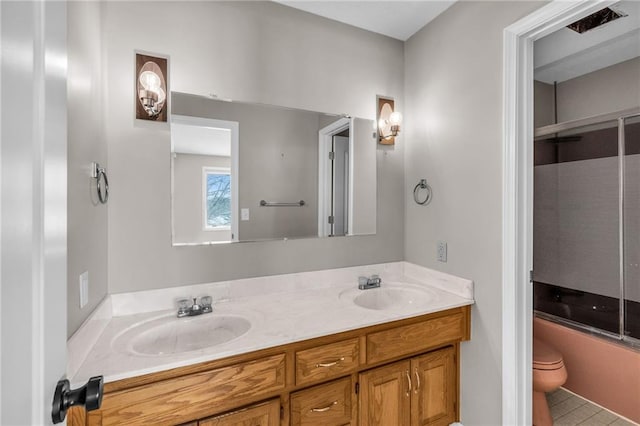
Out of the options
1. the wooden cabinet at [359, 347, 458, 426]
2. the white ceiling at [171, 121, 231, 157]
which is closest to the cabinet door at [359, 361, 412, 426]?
the wooden cabinet at [359, 347, 458, 426]

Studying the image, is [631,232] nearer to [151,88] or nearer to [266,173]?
[266,173]

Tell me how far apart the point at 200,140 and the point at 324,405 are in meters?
1.39

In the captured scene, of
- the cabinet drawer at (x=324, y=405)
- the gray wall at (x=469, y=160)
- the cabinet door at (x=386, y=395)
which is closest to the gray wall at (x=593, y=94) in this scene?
the gray wall at (x=469, y=160)

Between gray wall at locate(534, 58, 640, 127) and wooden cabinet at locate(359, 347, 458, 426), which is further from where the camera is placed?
gray wall at locate(534, 58, 640, 127)

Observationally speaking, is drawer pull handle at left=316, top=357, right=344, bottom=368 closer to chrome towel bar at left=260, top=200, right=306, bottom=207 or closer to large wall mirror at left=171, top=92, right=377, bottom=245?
large wall mirror at left=171, top=92, right=377, bottom=245

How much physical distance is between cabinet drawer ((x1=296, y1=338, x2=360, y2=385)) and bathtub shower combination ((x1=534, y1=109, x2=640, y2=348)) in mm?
1997

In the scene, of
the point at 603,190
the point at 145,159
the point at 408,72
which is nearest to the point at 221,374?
the point at 145,159

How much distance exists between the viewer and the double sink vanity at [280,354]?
102cm

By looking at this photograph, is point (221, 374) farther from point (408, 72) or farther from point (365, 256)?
point (408, 72)

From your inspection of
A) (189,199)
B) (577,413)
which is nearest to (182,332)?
(189,199)

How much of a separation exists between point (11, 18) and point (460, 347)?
206 cm

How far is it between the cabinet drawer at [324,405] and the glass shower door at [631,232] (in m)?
2.10

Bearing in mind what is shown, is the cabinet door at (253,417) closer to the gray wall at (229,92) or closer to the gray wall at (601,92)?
the gray wall at (229,92)

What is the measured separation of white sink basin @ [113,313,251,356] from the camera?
127cm
